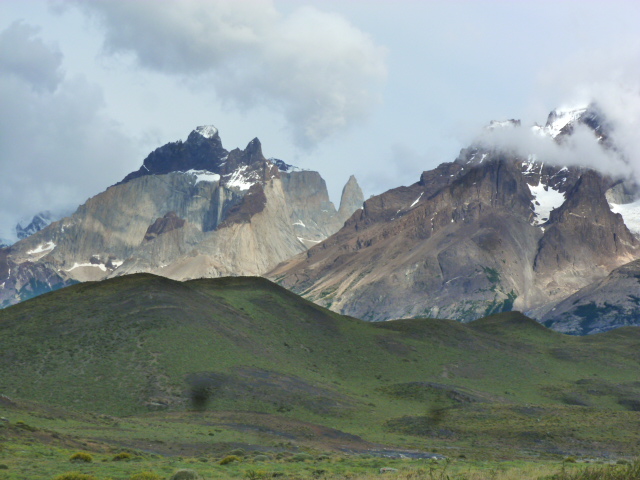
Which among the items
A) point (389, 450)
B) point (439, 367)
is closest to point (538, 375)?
point (439, 367)

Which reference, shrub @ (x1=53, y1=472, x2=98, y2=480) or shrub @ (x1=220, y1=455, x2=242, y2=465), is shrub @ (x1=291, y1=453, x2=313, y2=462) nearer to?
shrub @ (x1=220, y1=455, x2=242, y2=465)

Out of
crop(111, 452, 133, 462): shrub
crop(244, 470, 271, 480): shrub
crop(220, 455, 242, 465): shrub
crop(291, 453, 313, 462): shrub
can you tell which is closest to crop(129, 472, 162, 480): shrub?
crop(244, 470, 271, 480): shrub

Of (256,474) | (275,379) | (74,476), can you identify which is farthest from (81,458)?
(275,379)

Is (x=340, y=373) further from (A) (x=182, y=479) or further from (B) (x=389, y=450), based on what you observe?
(A) (x=182, y=479)

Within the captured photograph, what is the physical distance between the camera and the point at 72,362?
125 m

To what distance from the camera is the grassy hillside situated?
9956 cm

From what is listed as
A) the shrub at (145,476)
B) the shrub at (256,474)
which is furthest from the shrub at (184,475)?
the shrub at (256,474)

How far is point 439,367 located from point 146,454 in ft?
365

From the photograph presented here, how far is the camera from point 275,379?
134 metres

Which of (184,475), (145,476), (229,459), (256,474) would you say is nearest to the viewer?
(145,476)

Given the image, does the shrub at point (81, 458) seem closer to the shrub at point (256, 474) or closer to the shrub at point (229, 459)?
the shrub at point (229, 459)

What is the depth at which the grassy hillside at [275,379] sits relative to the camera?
327ft

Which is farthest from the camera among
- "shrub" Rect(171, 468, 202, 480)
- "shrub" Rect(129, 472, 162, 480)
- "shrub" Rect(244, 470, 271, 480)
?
"shrub" Rect(244, 470, 271, 480)

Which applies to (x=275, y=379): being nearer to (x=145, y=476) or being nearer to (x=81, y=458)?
(x=81, y=458)
